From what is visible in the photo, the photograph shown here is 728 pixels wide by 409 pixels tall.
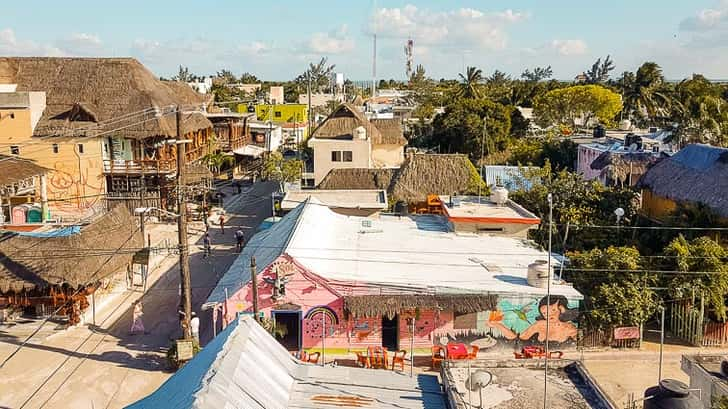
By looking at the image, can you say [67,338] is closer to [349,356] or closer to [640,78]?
[349,356]

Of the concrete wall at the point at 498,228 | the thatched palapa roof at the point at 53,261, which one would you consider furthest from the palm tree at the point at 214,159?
the concrete wall at the point at 498,228

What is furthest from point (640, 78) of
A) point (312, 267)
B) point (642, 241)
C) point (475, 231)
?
point (312, 267)

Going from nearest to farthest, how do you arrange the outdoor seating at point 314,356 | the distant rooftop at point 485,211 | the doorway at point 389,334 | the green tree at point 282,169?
the outdoor seating at point 314,356 → the doorway at point 389,334 → the distant rooftop at point 485,211 → the green tree at point 282,169

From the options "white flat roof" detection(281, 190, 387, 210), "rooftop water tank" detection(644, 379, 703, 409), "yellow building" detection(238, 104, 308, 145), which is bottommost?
"rooftop water tank" detection(644, 379, 703, 409)

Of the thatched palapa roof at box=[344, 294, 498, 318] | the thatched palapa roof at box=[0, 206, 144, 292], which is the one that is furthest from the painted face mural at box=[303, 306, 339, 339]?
the thatched palapa roof at box=[0, 206, 144, 292]

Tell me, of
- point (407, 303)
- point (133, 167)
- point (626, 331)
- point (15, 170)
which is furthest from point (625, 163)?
point (15, 170)

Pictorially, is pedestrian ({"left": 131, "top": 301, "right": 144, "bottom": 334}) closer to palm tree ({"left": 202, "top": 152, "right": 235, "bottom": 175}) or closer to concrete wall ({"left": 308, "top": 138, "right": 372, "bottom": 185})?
concrete wall ({"left": 308, "top": 138, "right": 372, "bottom": 185})

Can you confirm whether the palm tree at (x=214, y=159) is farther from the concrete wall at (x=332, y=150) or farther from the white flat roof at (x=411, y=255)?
the white flat roof at (x=411, y=255)
